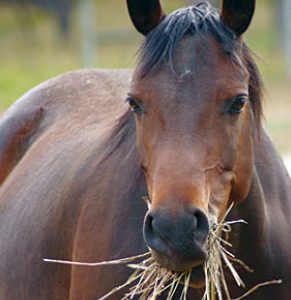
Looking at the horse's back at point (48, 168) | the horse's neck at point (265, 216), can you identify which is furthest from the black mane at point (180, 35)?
the horse's back at point (48, 168)

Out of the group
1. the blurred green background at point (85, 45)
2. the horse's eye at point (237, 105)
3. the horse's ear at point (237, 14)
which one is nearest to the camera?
the horse's eye at point (237, 105)

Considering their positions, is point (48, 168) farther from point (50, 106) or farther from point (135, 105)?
point (135, 105)

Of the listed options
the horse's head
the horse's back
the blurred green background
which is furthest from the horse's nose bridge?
the blurred green background

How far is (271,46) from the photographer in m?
26.7

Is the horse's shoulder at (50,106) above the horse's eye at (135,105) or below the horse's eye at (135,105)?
below

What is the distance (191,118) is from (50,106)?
101 inches

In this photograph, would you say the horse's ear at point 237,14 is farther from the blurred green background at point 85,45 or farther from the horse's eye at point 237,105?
the blurred green background at point 85,45

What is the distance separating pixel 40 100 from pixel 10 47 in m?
23.7

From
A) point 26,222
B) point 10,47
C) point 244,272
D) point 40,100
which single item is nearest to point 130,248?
point 244,272

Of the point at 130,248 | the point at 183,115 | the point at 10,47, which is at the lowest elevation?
the point at 10,47

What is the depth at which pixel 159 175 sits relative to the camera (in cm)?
445

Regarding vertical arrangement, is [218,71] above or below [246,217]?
above

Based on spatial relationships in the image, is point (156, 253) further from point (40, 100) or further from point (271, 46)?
point (271, 46)

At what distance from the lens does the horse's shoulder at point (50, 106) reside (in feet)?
22.5
